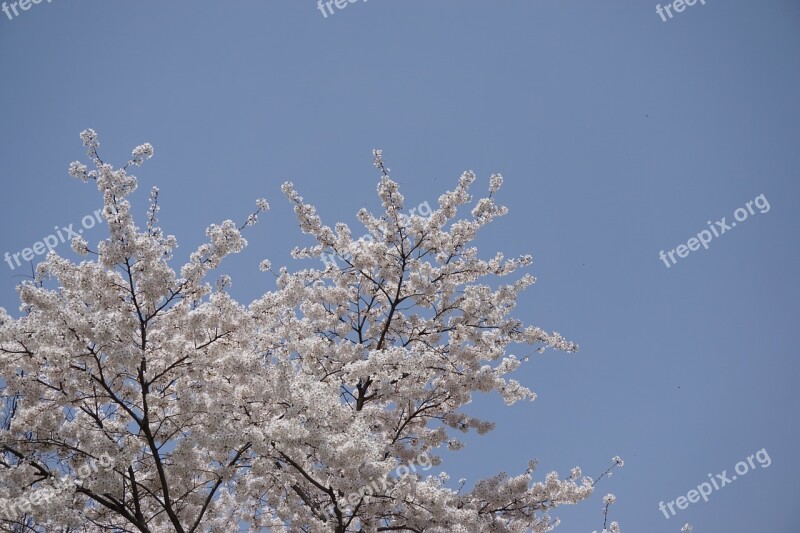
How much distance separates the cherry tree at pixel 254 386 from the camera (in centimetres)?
803

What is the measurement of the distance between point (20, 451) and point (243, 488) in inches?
126

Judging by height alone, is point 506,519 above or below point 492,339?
below

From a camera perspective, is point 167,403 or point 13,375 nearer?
point 13,375

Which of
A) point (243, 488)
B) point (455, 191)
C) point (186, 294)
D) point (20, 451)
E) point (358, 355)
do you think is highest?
point (455, 191)

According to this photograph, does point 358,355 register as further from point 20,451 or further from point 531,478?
point 20,451

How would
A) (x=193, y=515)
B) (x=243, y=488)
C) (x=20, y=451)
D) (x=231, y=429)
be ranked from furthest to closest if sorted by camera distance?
(x=193, y=515) < (x=243, y=488) < (x=20, y=451) < (x=231, y=429)

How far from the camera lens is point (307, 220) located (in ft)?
39.5

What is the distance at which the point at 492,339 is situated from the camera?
11.7m

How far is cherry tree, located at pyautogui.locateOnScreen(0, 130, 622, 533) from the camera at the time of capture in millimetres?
8031

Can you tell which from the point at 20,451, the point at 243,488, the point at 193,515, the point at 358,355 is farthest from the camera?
the point at 358,355

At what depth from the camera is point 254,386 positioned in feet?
29.5

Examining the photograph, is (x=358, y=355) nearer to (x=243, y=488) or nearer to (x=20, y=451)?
(x=243, y=488)

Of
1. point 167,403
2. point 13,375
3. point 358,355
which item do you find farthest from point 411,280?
point 13,375

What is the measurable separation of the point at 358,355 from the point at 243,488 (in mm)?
3178
